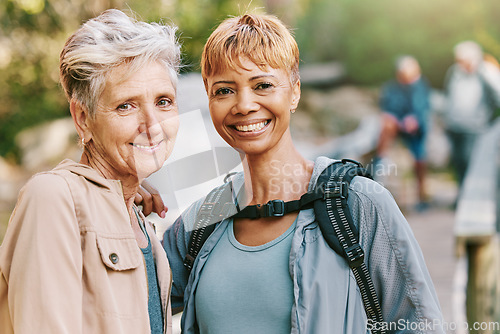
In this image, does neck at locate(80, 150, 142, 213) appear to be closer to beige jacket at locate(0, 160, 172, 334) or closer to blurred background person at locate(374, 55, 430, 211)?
beige jacket at locate(0, 160, 172, 334)

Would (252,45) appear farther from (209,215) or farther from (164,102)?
(209,215)

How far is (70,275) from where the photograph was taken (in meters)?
1.41

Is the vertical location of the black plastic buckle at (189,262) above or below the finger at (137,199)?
below

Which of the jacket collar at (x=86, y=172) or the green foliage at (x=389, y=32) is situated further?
the green foliage at (x=389, y=32)

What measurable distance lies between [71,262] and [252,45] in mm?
897

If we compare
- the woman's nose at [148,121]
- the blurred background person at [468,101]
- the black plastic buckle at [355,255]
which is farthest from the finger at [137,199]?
the blurred background person at [468,101]

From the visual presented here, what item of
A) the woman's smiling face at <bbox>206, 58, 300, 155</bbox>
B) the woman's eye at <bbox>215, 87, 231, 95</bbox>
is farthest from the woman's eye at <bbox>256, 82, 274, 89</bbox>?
the woman's eye at <bbox>215, 87, 231, 95</bbox>

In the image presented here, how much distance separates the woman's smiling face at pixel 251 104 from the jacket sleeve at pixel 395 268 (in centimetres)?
40

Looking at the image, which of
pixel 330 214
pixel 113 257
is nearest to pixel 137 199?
pixel 113 257

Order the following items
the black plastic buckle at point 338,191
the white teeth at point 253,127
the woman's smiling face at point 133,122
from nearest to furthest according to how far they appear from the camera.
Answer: the woman's smiling face at point 133,122 < the black plastic buckle at point 338,191 < the white teeth at point 253,127

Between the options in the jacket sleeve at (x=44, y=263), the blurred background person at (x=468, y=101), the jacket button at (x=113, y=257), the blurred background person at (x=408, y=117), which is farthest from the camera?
the blurred background person at (x=408, y=117)

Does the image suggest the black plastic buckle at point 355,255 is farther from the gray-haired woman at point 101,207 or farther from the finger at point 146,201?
the finger at point 146,201

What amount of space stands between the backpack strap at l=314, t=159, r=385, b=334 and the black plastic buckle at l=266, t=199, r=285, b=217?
0.41ft

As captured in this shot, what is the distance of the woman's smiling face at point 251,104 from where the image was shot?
1.84m
